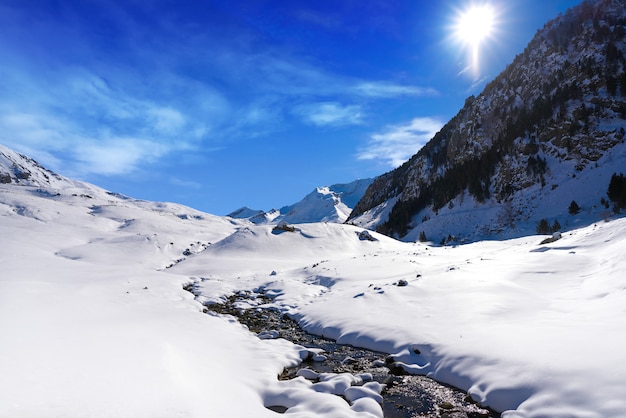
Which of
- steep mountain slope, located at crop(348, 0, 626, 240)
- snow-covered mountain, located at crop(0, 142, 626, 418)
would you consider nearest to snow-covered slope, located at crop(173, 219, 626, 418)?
snow-covered mountain, located at crop(0, 142, 626, 418)

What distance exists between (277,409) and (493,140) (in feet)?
258

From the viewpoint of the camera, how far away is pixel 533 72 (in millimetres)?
68375

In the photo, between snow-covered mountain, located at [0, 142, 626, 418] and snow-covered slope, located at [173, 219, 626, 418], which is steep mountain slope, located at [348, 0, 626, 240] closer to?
snow-covered slope, located at [173, 219, 626, 418]

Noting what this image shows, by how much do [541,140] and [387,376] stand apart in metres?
64.2

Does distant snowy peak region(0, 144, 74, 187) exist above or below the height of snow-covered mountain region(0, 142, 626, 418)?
above

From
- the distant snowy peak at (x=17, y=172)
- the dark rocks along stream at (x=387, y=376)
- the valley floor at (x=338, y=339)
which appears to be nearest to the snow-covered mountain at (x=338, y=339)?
the valley floor at (x=338, y=339)

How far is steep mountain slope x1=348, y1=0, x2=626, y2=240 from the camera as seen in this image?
49.2 meters

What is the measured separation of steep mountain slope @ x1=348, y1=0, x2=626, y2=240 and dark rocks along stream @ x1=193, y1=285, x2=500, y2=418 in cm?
4583

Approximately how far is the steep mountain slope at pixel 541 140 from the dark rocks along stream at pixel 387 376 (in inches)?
1804

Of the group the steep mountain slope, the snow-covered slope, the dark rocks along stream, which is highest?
the steep mountain slope

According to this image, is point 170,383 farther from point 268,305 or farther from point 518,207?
point 518,207

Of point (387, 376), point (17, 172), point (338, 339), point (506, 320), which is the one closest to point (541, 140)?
point (506, 320)

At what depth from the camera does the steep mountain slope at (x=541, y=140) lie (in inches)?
1935

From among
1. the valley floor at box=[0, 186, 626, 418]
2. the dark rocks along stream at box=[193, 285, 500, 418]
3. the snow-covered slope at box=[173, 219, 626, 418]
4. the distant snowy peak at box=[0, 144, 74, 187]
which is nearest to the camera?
the valley floor at box=[0, 186, 626, 418]
